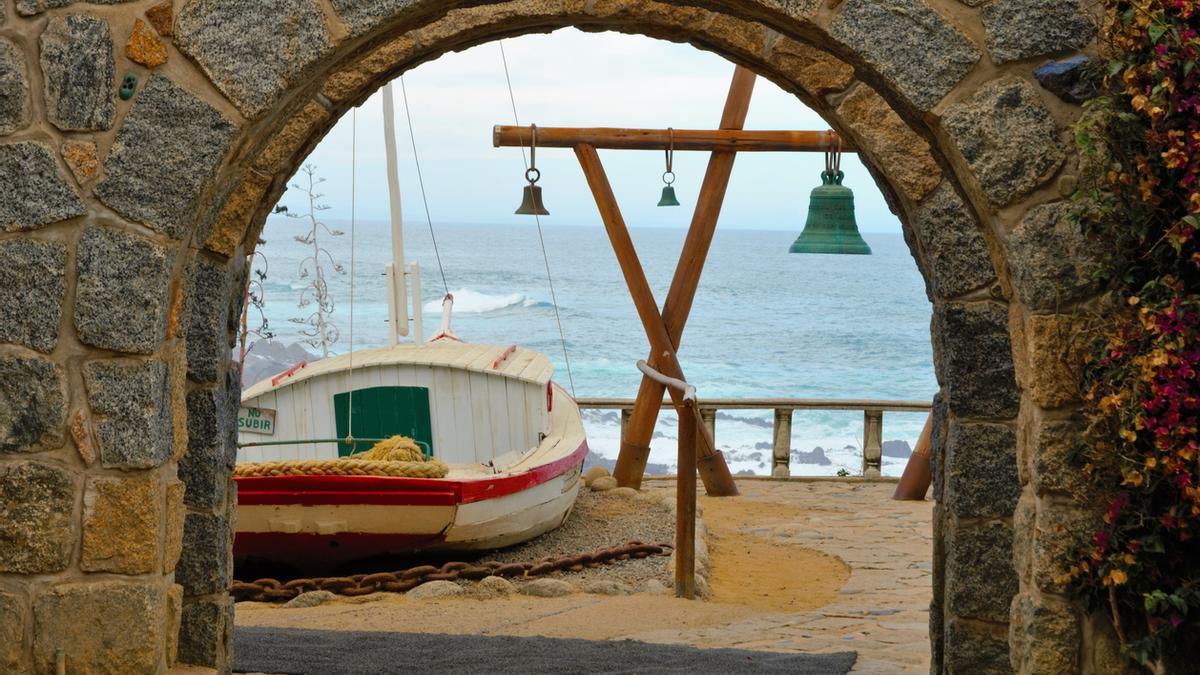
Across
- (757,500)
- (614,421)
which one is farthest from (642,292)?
(614,421)

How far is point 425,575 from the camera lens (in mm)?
8344

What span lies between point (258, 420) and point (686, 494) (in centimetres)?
426

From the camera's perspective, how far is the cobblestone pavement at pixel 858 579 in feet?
20.2

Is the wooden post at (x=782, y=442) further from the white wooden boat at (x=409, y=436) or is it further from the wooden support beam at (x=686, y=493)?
the wooden support beam at (x=686, y=493)

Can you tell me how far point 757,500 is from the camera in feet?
34.7

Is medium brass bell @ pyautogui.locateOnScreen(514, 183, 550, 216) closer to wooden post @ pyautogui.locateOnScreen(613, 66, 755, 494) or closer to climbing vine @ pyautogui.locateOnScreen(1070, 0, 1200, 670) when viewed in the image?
wooden post @ pyautogui.locateOnScreen(613, 66, 755, 494)

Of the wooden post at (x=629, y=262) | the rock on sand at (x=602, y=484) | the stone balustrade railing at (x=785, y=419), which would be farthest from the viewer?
the stone balustrade railing at (x=785, y=419)

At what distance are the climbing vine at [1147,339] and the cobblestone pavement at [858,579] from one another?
2486 mm

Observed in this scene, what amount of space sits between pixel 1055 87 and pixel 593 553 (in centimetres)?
592

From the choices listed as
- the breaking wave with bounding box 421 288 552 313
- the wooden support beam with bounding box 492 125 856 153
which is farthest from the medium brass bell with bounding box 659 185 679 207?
the breaking wave with bounding box 421 288 552 313

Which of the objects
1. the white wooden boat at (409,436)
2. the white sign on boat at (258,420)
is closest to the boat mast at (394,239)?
the white wooden boat at (409,436)

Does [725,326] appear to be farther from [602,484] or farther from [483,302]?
[602,484]

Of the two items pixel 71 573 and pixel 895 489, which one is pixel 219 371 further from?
pixel 895 489

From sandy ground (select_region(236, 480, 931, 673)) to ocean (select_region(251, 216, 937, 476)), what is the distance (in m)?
16.3
